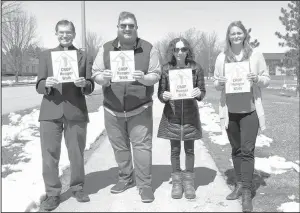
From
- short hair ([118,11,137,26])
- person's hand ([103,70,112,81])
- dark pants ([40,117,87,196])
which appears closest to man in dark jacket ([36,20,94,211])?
dark pants ([40,117,87,196])

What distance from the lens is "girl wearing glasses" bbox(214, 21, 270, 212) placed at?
4012 millimetres

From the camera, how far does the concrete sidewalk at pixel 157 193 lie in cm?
399

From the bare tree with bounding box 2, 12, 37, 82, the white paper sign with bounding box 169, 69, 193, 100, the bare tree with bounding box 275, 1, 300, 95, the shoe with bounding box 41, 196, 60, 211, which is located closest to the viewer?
the shoe with bounding box 41, 196, 60, 211

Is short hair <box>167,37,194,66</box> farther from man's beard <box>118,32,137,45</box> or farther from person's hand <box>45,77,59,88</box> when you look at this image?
person's hand <box>45,77,59,88</box>

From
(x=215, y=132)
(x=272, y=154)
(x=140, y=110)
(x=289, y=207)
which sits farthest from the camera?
(x=215, y=132)

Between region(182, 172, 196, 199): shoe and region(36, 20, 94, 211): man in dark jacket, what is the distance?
3.84 feet

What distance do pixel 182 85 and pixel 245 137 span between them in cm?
93

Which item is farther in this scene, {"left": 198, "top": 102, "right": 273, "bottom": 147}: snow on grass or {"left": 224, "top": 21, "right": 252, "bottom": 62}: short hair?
{"left": 198, "top": 102, "right": 273, "bottom": 147}: snow on grass

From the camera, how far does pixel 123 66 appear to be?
4.09 metres

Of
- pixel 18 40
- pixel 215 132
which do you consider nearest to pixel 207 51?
pixel 18 40

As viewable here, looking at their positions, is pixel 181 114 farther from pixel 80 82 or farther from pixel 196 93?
pixel 80 82

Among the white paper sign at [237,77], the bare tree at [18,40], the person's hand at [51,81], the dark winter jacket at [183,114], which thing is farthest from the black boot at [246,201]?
the bare tree at [18,40]

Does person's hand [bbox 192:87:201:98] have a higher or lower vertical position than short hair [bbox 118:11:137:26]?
lower

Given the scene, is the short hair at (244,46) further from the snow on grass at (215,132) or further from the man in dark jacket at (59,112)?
the snow on grass at (215,132)
